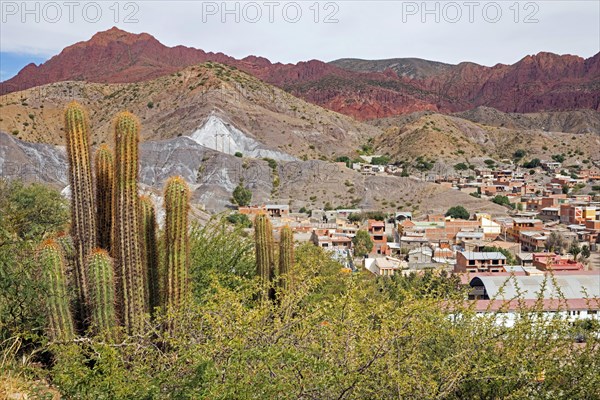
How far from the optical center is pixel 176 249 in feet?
27.8

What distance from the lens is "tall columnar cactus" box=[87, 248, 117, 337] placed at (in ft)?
25.4

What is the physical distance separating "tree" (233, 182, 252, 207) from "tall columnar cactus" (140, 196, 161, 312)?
43440 mm

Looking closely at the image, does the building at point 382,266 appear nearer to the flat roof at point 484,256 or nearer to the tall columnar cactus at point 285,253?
the flat roof at point 484,256

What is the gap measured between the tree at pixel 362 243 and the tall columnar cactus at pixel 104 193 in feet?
93.6

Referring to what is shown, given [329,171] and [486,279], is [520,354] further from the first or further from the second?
[329,171]

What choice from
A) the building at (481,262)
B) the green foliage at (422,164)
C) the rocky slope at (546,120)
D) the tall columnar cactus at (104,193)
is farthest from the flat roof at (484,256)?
the rocky slope at (546,120)

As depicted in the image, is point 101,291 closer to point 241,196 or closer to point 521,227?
point 521,227

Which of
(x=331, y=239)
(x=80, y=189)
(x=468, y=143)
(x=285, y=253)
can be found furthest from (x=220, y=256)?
(x=468, y=143)

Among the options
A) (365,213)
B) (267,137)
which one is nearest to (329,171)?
(365,213)

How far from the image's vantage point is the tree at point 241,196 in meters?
52.9

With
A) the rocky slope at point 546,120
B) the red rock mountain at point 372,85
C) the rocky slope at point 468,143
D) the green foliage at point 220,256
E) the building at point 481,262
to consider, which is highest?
the red rock mountain at point 372,85

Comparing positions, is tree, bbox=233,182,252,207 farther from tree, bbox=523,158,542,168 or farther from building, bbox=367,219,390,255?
tree, bbox=523,158,542,168

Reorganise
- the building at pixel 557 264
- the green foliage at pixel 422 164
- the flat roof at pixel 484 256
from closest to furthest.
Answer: the building at pixel 557 264
the flat roof at pixel 484 256
the green foliage at pixel 422 164

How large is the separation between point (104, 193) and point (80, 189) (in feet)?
1.40
